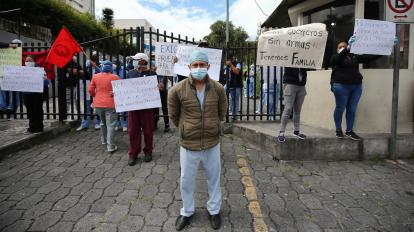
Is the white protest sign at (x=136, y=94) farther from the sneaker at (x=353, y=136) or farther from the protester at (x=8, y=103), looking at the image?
the protester at (x=8, y=103)

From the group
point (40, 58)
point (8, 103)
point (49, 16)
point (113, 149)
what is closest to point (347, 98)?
point (113, 149)

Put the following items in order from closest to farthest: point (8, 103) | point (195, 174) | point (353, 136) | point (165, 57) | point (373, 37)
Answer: point (195, 174) < point (373, 37) < point (353, 136) < point (165, 57) < point (8, 103)

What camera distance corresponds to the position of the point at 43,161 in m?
6.10

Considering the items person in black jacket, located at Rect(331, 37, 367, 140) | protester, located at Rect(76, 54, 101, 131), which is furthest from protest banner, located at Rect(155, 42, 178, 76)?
person in black jacket, located at Rect(331, 37, 367, 140)

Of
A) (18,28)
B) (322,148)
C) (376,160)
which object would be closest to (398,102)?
(376,160)

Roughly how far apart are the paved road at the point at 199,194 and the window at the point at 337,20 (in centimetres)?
285

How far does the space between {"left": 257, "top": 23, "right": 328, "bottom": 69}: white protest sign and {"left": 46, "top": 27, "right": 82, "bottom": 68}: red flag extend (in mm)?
3891

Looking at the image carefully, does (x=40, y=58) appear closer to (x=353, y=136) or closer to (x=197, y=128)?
(x=197, y=128)

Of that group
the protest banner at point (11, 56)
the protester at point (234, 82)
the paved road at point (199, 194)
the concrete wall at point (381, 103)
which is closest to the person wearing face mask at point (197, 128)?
the paved road at point (199, 194)

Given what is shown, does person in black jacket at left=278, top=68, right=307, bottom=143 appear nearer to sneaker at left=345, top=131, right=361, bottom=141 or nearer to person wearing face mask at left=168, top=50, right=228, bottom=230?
sneaker at left=345, top=131, right=361, bottom=141

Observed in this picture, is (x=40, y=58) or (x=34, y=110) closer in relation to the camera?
(x=34, y=110)

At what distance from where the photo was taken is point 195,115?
373cm

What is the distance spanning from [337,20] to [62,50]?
5.86 metres

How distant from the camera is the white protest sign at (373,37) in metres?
5.73
